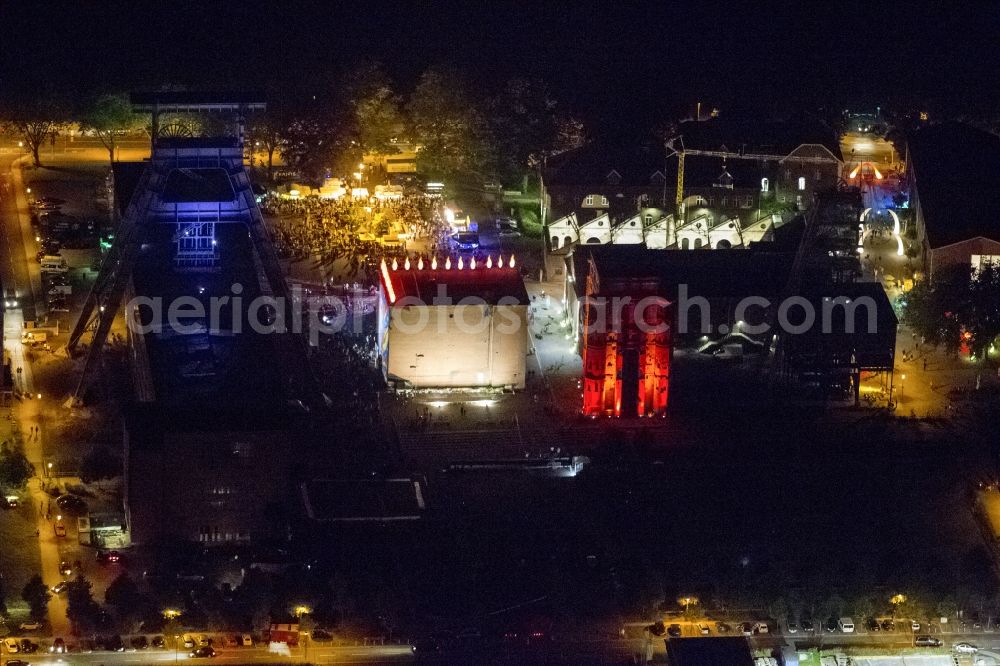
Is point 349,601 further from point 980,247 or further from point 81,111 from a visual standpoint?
point 81,111

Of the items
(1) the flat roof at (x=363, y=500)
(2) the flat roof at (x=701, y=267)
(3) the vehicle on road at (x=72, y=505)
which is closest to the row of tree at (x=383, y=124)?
(2) the flat roof at (x=701, y=267)

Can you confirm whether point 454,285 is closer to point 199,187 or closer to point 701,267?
point 701,267

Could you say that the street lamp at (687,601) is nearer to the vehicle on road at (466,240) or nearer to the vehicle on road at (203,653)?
the vehicle on road at (203,653)

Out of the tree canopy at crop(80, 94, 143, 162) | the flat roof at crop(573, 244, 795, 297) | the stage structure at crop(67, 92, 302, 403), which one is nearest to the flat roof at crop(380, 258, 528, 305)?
the flat roof at crop(573, 244, 795, 297)

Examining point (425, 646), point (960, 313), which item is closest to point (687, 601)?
point (425, 646)

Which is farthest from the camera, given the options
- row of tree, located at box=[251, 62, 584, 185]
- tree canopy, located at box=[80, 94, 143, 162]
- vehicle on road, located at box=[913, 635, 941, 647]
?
tree canopy, located at box=[80, 94, 143, 162]

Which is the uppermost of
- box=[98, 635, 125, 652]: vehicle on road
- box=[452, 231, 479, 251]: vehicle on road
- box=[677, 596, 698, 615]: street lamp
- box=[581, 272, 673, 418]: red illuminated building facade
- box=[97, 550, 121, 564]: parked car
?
box=[452, 231, 479, 251]: vehicle on road

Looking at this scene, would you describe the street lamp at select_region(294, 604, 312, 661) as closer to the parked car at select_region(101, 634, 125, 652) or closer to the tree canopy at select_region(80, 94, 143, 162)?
the parked car at select_region(101, 634, 125, 652)
